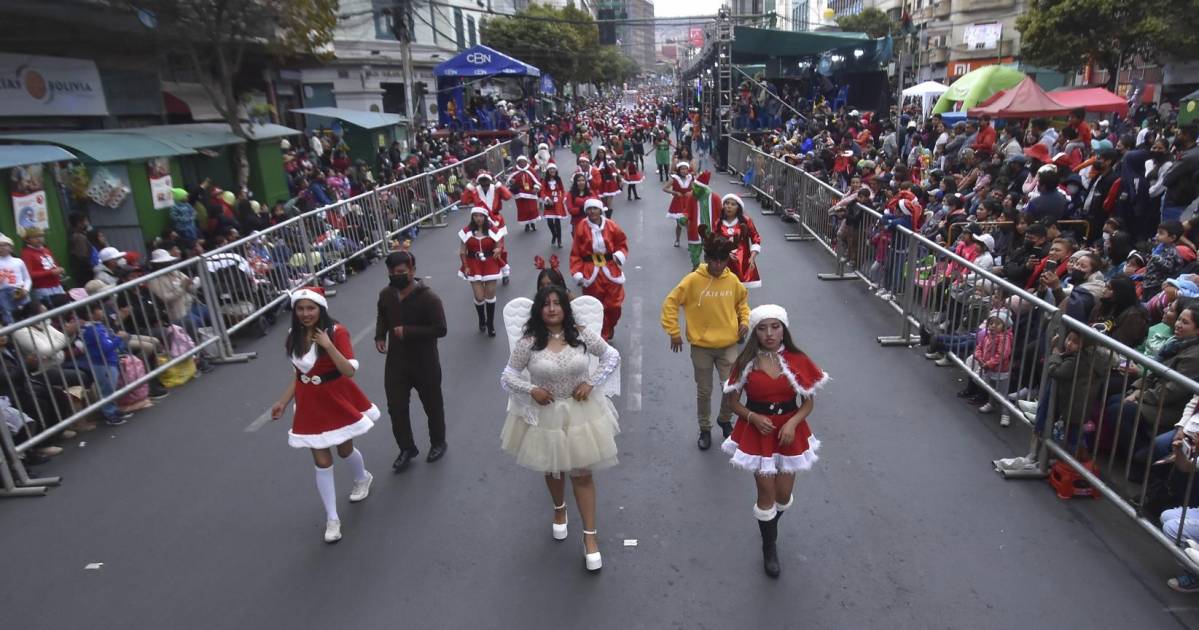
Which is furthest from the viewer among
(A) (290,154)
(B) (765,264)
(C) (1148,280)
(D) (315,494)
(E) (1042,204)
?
(A) (290,154)

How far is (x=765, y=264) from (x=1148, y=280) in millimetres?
5977

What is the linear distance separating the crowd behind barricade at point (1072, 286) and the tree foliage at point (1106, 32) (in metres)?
15.4

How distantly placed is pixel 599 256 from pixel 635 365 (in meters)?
1.18

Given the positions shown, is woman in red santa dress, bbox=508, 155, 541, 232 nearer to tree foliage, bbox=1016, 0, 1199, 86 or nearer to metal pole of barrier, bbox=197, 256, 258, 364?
metal pole of barrier, bbox=197, 256, 258, 364

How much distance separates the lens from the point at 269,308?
9.35 metres

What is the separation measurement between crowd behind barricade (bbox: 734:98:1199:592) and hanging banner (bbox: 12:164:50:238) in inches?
424

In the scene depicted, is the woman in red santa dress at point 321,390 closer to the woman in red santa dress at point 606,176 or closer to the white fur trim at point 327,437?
the white fur trim at point 327,437

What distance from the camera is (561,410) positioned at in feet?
13.8

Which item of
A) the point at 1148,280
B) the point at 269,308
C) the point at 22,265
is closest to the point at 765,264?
the point at 1148,280

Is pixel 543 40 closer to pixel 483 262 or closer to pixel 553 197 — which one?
pixel 553 197

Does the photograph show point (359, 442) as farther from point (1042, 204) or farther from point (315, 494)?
point (1042, 204)

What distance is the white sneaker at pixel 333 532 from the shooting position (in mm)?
4784

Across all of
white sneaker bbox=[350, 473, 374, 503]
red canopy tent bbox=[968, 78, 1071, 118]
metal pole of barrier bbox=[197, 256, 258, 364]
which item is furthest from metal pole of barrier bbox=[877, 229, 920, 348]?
red canopy tent bbox=[968, 78, 1071, 118]

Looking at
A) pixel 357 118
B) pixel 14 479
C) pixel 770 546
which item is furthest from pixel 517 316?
pixel 357 118
